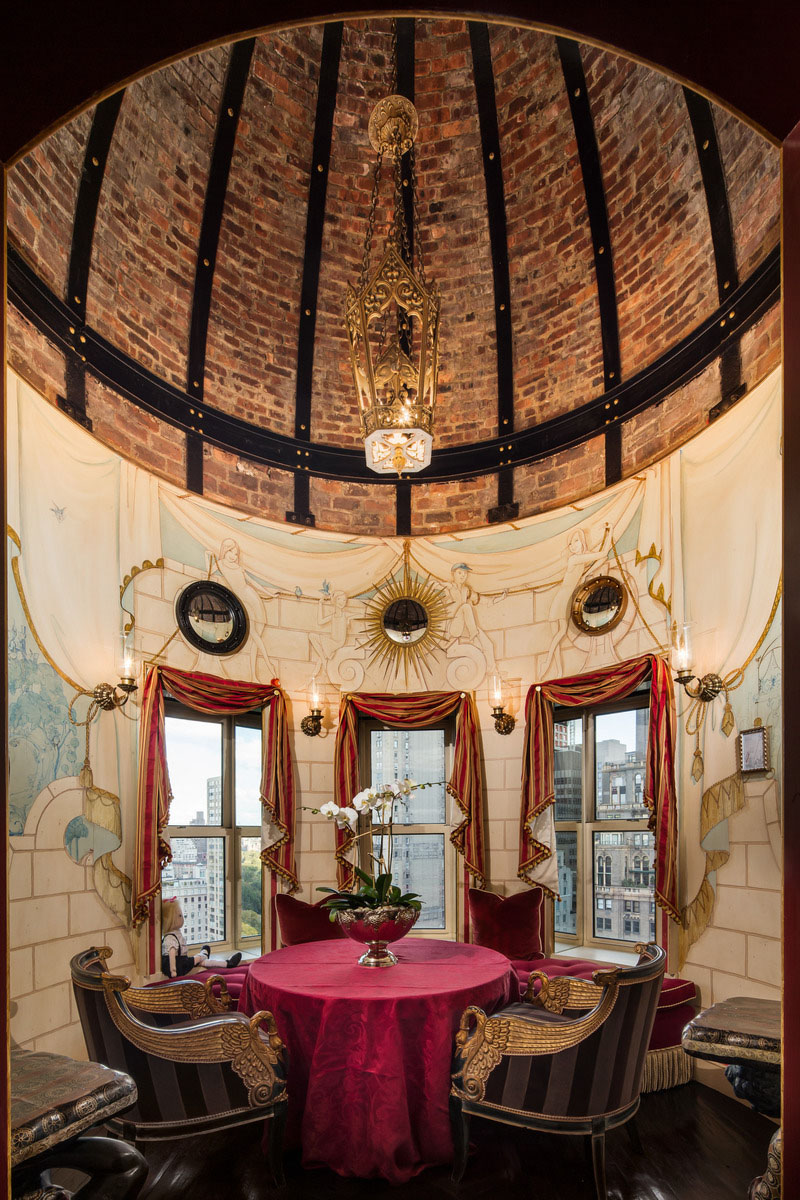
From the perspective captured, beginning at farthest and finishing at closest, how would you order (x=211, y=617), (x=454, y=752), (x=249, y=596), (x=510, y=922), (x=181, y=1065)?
1. (x=454, y=752)
2. (x=249, y=596)
3. (x=211, y=617)
4. (x=510, y=922)
5. (x=181, y=1065)

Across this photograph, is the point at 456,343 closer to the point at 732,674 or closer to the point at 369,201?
the point at 369,201

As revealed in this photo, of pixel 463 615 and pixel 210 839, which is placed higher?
pixel 463 615

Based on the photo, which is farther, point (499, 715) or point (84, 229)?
point (499, 715)

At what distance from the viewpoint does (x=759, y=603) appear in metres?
4.23

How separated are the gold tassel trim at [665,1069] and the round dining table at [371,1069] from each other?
1274 mm

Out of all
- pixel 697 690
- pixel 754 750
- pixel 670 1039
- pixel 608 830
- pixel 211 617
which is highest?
pixel 211 617

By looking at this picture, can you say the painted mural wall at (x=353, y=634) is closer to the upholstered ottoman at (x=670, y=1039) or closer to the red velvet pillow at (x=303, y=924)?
the upholstered ottoman at (x=670, y=1039)

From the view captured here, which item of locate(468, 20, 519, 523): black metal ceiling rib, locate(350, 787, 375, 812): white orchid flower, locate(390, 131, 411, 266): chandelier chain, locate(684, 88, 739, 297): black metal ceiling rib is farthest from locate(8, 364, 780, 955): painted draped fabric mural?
locate(390, 131, 411, 266): chandelier chain

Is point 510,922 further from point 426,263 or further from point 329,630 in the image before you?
point 426,263

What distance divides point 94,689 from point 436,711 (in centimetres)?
260

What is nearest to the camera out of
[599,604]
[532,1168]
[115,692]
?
[532,1168]

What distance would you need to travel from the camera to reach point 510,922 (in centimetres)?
508

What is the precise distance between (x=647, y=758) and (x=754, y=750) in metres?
0.88

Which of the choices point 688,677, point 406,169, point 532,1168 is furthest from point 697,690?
point 406,169
